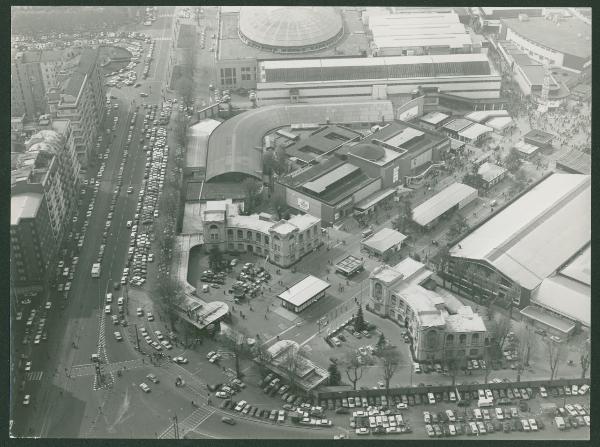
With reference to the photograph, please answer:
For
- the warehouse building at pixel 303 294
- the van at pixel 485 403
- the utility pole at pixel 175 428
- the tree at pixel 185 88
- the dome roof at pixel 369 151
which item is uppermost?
the tree at pixel 185 88

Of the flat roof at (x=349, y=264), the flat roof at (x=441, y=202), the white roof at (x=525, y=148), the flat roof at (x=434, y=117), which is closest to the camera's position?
the flat roof at (x=349, y=264)

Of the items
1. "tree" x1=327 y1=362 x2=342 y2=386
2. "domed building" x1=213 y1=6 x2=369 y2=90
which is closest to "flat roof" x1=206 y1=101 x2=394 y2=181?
"domed building" x1=213 y1=6 x2=369 y2=90

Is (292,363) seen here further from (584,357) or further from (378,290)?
(584,357)

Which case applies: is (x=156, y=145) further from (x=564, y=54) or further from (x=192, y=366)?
(x=564, y=54)

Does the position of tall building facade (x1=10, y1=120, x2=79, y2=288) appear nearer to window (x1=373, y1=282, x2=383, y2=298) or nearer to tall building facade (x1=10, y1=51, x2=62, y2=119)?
tall building facade (x1=10, y1=51, x2=62, y2=119)

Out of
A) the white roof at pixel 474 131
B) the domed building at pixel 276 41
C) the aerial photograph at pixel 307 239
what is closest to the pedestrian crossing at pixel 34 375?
the aerial photograph at pixel 307 239

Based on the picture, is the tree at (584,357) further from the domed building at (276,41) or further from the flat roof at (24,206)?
the domed building at (276,41)
